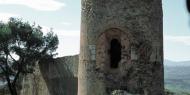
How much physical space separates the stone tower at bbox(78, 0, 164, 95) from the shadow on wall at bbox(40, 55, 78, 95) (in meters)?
3.32

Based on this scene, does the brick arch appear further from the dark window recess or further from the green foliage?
the green foliage

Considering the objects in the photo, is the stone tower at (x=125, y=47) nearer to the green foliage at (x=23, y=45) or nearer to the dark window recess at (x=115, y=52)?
the dark window recess at (x=115, y=52)

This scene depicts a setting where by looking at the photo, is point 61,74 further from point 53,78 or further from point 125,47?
point 125,47

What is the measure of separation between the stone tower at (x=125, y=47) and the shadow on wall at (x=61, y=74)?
3.32 meters

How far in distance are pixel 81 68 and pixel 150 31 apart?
254 centimetres

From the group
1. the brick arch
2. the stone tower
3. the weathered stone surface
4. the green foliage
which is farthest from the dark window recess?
the green foliage

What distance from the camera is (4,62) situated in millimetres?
25922

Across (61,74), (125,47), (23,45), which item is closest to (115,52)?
(125,47)

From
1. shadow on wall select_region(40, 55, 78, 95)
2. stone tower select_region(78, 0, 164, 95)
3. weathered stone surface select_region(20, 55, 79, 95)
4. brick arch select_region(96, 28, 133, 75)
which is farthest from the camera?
weathered stone surface select_region(20, 55, 79, 95)

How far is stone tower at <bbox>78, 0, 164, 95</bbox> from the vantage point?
1577 cm

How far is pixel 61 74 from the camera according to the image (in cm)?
2086

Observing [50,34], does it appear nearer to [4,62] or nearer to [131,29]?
[4,62]

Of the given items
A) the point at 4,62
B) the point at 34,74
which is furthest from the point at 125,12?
the point at 4,62

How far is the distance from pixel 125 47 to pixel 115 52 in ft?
1.46
